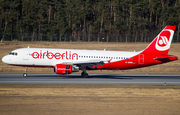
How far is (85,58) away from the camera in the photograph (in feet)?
117

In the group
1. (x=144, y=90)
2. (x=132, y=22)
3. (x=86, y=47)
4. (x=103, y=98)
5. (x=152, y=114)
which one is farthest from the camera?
(x=132, y=22)

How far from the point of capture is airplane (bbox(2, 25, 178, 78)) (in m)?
34.8

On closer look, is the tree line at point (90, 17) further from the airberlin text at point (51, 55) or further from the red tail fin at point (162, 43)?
the airberlin text at point (51, 55)

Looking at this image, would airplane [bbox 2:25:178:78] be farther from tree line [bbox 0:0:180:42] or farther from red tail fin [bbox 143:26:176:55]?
tree line [bbox 0:0:180:42]

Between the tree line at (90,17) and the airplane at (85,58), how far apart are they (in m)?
53.2

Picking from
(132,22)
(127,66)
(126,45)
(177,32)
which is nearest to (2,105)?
(127,66)

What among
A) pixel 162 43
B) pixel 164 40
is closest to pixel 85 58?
pixel 162 43

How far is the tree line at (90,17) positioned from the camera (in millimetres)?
92875

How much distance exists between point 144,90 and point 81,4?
7690 centimetres

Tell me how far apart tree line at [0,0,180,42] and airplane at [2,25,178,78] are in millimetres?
53249

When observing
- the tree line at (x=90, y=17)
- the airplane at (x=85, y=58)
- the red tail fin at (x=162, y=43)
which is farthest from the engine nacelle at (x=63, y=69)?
the tree line at (x=90, y=17)

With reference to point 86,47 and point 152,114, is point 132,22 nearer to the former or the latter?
point 86,47

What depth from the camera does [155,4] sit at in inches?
3804

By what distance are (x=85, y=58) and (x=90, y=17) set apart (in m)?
65.5
